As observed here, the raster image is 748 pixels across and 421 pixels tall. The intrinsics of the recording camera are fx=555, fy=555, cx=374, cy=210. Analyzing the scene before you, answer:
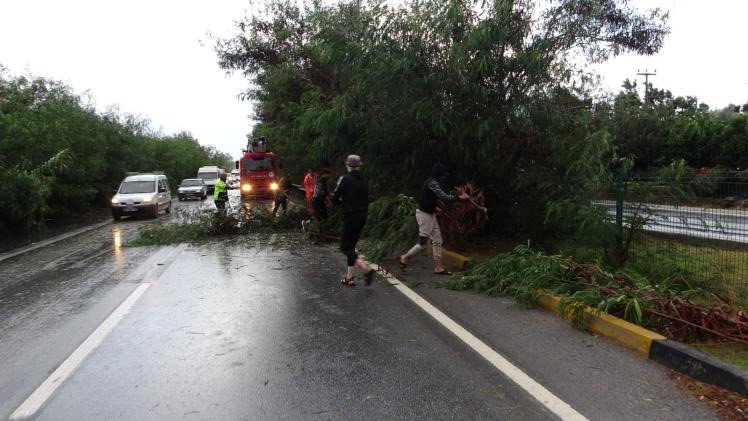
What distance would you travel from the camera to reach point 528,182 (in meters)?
9.62

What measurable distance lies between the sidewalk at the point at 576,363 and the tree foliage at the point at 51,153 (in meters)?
13.5

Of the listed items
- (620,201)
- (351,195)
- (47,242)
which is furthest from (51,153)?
(620,201)

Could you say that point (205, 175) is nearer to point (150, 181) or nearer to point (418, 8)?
point (150, 181)

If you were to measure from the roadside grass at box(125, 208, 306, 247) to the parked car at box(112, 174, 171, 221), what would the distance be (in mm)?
6127

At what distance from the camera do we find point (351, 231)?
8.02m

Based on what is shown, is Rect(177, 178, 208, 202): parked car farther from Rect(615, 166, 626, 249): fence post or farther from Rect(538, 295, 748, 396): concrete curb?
Rect(538, 295, 748, 396): concrete curb

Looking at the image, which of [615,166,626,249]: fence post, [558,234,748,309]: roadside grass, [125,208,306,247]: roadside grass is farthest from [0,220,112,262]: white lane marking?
[558,234,748,309]: roadside grass

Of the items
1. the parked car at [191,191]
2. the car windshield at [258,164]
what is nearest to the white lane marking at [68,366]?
the car windshield at [258,164]

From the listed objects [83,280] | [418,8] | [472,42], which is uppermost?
[418,8]

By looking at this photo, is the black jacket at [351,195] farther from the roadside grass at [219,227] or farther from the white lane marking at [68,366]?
the roadside grass at [219,227]

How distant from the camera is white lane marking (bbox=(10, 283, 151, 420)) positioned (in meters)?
4.02

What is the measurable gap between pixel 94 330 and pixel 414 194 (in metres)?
7.06

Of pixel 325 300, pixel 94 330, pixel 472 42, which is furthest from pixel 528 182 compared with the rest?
pixel 94 330

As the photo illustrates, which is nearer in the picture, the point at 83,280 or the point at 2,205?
the point at 83,280
